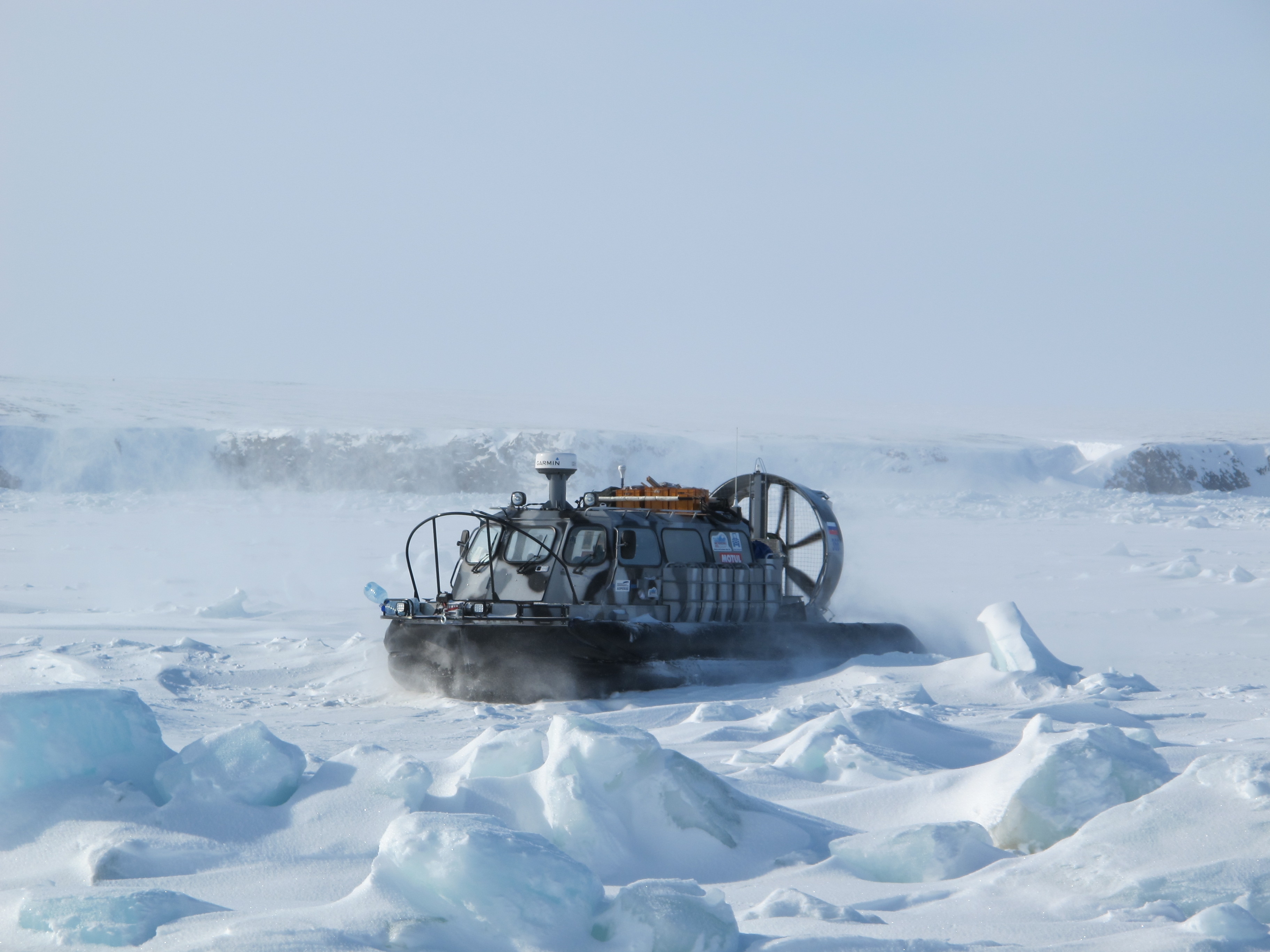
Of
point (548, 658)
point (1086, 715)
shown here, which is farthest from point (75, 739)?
point (1086, 715)

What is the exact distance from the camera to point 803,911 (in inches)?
137

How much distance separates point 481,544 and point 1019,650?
4091mm

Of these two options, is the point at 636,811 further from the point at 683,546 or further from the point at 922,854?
the point at 683,546

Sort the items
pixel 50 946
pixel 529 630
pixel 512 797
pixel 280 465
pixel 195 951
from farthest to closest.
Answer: pixel 280 465 < pixel 529 630 < pixel 512 797 < pixel 50 946 < pixel 195 951

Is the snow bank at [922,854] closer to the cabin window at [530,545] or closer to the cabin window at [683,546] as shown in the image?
the cabin window at [530,545]

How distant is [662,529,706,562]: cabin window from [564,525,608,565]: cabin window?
0.60 m

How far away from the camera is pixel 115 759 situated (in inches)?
176

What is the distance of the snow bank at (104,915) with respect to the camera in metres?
3.21

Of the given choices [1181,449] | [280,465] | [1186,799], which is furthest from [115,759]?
[1181,449]

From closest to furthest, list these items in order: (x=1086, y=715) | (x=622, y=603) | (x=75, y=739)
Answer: (x=75, y=739) → (x=1086, y=715) → (x=622, y=603)

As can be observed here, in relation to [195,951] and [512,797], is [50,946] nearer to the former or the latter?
[195,951]

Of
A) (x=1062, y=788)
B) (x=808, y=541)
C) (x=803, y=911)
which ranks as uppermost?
(x=808, y=541)

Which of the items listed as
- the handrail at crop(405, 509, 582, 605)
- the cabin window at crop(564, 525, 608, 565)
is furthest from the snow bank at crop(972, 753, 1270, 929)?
the cabin window at crop(564, 525, 608, 565)

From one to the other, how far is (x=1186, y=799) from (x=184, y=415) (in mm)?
44425
